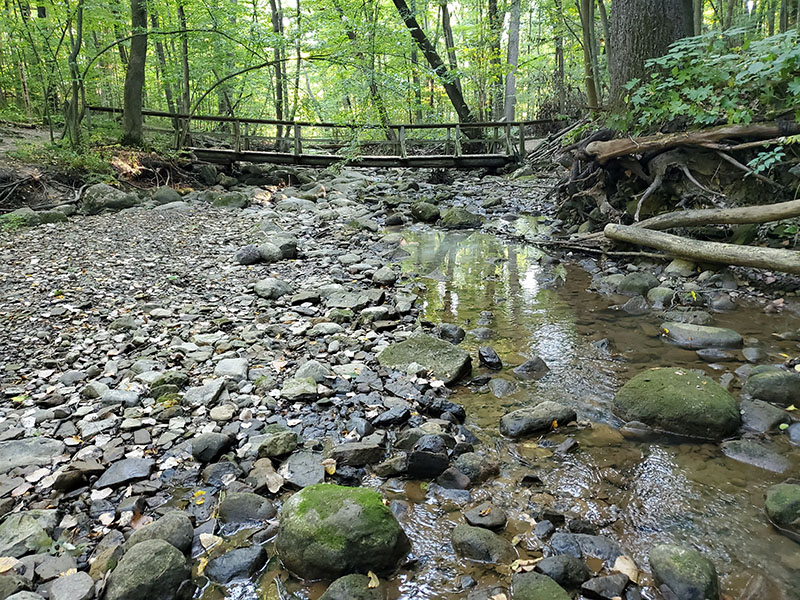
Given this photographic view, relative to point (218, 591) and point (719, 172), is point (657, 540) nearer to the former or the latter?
point (218, 591)

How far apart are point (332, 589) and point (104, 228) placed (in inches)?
317

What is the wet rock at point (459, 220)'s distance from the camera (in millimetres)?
9492

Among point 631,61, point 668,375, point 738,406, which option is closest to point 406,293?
point 668,375

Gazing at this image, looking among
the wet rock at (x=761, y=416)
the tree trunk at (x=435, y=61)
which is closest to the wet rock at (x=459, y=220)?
the tree trunk at (x=435, y=61)

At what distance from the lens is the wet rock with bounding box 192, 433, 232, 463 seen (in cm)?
275

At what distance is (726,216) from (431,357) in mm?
3708

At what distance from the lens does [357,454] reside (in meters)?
2.77

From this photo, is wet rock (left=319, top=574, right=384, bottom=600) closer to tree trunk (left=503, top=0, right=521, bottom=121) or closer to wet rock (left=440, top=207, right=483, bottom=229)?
wet rock (left=440, top=207, right=483, bottom=229)

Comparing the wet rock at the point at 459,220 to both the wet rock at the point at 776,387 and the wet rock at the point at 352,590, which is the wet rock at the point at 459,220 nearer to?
the wet rock at the point at 776,387

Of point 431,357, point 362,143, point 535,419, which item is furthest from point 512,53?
point 535,419

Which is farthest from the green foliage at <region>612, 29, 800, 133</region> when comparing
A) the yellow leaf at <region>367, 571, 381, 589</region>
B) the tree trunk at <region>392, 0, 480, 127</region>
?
the tree trunk at <region>392, 0, 480, 127</region>

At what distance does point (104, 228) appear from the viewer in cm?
817

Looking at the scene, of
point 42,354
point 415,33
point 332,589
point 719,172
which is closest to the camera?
point 332,589

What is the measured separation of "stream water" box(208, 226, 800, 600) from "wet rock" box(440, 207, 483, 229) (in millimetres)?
4757
